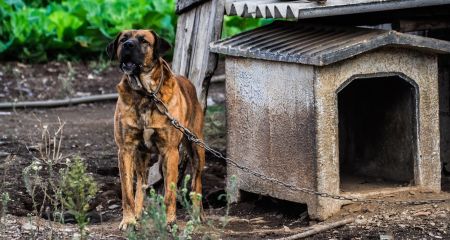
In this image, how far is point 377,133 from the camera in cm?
956

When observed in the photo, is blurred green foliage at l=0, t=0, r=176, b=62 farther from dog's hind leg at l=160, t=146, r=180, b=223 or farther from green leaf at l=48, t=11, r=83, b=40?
dog's hind leg at l=160, t=146, r=180, b=223

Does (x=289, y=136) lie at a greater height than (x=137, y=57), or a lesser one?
lesser

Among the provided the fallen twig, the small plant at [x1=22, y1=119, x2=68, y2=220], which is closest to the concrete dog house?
the small plant at [x1=22, y1=119, x2=68, y2=220]

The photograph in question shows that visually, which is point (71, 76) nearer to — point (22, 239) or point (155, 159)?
point (155, 159)

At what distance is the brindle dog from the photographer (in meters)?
8.09

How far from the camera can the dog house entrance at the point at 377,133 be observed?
8977 millimetres

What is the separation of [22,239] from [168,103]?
160 centimetres

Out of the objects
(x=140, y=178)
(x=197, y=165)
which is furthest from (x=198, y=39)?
(x=140, y=178)

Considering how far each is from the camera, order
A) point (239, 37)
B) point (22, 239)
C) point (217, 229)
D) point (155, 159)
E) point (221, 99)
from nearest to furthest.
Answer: point (22, 239) < point (217, 229) < point (239, 37) < point (155, 159) < point (221, 99)

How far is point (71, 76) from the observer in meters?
14.6

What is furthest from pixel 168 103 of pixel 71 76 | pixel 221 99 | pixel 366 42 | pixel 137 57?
pixel 71 76

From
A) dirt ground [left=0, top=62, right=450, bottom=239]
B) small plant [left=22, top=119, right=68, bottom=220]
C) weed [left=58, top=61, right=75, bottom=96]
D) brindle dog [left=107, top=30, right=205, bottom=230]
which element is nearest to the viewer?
small plant [left=22, top=119, right=68, bottom=220]

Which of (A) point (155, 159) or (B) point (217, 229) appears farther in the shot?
(A) point (155, 159)

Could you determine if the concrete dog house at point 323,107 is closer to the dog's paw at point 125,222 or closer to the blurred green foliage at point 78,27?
the dog's paw at point 125,222
